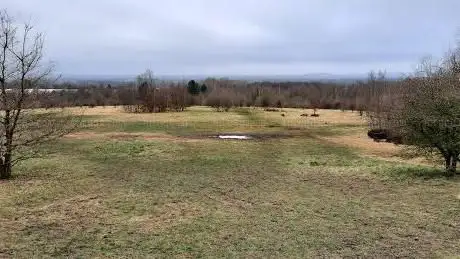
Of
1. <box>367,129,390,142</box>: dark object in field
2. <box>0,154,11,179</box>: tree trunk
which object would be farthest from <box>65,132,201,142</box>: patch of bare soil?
<box>0,154,11,179</box>: tree trunk

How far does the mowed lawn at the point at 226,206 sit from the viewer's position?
7.68 m

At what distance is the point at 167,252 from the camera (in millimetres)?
7387

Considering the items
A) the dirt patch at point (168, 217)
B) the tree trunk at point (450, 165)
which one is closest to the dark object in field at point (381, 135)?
the tree trunk at point (450, 165)

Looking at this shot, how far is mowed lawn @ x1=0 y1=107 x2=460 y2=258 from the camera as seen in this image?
25.2 ft

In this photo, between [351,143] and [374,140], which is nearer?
[351,143]

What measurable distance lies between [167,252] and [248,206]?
338cm

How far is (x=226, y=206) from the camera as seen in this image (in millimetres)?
10438

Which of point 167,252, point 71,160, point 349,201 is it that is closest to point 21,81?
point 71,160

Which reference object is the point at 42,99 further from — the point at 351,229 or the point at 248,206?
the point at 351,229

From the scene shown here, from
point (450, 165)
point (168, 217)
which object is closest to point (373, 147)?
point (450, 165)

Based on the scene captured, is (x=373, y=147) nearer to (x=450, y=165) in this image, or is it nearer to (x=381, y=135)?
(x=381, y=135)

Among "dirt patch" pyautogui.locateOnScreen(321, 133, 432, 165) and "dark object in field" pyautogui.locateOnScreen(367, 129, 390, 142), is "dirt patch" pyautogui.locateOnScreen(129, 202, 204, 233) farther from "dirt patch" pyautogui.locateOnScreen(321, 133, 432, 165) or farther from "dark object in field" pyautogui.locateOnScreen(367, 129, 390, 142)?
"dark object in field" pyautogui.locateOnScreen(367, 129, 390, 142)

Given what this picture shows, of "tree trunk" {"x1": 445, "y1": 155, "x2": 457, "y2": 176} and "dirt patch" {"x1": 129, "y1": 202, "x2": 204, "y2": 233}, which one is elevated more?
"tree trunk" {"x1": 445, "y1": 155, "x2": 457, "y2": 176}

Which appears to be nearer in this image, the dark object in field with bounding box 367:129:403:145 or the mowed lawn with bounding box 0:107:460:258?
the mowed lawn with bounding box 0:107:460:258
